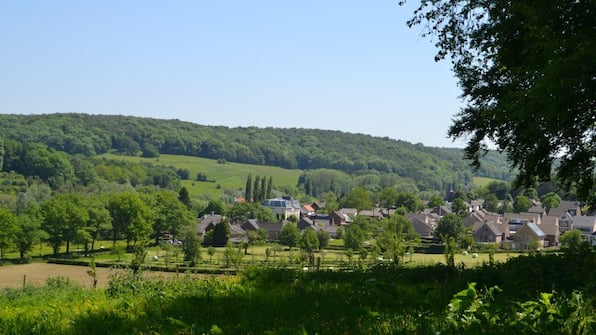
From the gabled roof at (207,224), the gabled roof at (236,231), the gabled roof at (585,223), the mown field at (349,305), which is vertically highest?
the gabled roof at (585,223)

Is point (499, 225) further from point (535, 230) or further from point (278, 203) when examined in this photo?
point (278, 203)

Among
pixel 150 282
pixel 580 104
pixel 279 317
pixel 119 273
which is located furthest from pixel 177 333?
pixel 580 104

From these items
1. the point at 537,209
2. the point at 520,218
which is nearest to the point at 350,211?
the point at 520,218

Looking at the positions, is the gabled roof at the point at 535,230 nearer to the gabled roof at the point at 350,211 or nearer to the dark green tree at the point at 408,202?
the dark green tree at the point at 408,202

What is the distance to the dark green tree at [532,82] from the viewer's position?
10.6 metres

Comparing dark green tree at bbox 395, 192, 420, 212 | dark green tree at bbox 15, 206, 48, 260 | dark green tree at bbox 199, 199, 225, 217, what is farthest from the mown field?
dark green tree at bbox 395, 192, 420, 212

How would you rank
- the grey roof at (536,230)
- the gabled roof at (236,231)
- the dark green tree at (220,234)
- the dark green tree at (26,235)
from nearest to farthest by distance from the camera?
the dark green tree at (26,235), the dark green tree at (220,234), the grey roof at (536,230), the gabled roof at (236,231)

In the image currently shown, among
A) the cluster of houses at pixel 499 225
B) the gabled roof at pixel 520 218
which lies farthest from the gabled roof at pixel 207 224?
the gabled roof at pixel 520 218

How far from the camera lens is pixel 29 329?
9.02 meters

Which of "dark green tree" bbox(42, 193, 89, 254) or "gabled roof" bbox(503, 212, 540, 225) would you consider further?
"gabled roof" bbox(503, 212, 540, 225)

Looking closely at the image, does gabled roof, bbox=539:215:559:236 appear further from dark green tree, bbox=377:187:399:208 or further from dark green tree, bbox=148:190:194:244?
dark green tree, bbox=148:190:194:244

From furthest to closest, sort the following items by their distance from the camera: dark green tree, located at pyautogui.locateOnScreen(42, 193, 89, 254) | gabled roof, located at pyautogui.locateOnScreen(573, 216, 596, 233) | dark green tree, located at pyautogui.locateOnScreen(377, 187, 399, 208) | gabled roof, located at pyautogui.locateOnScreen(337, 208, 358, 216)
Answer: dark green tree, located at pyautogui.locateOnScreen(377, 187, 399, 208), gabled roof, located at pyautogui.locateOnScreen(337, 208, 358, 216), gabled roof, located at pyautogui.locateOnScreen(573, 216, 596, 233), dark green tree, located at pyautogui.locateOnScreen(42, 193, 89, 254)

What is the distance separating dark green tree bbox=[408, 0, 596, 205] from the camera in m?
10.6

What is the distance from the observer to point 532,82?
1231 centimetres
